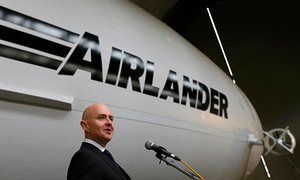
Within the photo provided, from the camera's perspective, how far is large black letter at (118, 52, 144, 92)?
1.66 m

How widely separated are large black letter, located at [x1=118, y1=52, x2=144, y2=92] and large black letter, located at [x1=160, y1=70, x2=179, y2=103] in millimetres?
212

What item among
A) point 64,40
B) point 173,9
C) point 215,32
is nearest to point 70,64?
point 64,40

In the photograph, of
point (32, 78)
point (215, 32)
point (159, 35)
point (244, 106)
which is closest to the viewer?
point (32, 78)

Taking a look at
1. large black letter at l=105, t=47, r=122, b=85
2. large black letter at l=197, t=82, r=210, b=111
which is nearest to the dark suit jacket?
large black letter at l=105, t=47, r=122, b=85

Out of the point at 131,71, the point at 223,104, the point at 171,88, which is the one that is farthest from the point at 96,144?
the point at 223,104

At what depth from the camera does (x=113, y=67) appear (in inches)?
63.2

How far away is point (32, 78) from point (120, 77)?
44cm

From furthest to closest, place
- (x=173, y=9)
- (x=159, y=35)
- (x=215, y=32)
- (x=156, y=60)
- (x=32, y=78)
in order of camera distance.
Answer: (x=215, y=32) → (x=173, y=9) → (x=159, y=35) → (x=156, y=60) → (x=32, y=78)

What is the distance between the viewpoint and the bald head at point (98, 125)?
104cm

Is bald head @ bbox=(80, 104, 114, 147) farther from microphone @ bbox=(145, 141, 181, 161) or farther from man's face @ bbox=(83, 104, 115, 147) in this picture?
microphone @ bbox=(145, 141, 181, 161)

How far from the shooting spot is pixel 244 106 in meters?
3.06

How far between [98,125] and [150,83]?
811 mm

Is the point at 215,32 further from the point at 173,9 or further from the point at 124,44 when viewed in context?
the point at 124,44

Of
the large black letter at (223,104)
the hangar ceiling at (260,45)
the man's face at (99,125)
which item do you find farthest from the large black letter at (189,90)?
the hangar ceiling at (260,45)
